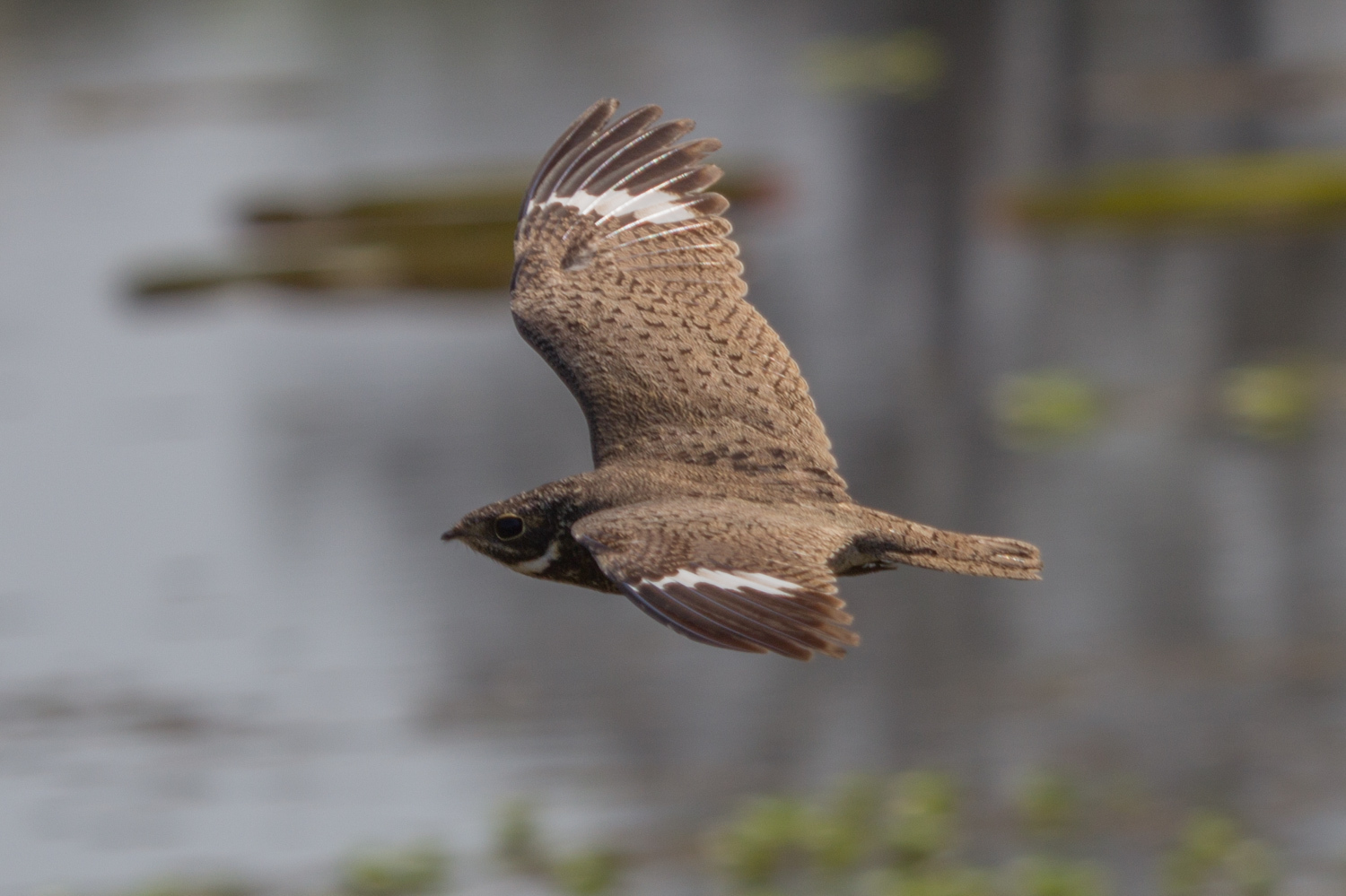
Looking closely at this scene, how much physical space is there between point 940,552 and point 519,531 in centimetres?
86

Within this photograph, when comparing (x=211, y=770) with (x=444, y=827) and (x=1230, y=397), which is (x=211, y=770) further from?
(x=1230, y=397)

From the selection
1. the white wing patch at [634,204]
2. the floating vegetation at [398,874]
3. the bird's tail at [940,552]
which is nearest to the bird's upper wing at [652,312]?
the white wing patch at [634,204]

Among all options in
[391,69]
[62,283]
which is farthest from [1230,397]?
[391,69]

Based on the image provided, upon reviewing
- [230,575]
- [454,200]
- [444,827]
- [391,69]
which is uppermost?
[391,69]

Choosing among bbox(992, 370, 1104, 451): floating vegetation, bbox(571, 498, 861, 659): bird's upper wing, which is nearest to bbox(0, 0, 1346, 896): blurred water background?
bbox(992, 370, 1104, 451): floating vegetation

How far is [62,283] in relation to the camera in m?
21.7

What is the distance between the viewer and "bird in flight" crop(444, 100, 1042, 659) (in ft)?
12.7

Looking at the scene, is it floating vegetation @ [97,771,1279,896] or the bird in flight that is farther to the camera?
floating vegetation @ [97,771,1279,896]

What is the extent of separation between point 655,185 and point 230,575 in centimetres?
968

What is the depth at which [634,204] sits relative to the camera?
541cm

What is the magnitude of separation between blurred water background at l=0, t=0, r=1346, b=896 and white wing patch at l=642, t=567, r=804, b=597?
6.63 metres

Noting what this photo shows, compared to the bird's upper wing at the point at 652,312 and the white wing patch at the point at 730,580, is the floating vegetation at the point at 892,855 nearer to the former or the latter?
the bird's upper wing at the point at 652,312

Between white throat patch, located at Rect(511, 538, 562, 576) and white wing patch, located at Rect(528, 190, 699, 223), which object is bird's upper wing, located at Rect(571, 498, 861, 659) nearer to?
white throat patch, located at Rect(511, 538, 562, 576)

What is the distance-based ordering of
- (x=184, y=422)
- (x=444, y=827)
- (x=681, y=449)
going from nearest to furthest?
(x=681, y=449)
(x=444, y=827)
(x=184, y=422)
